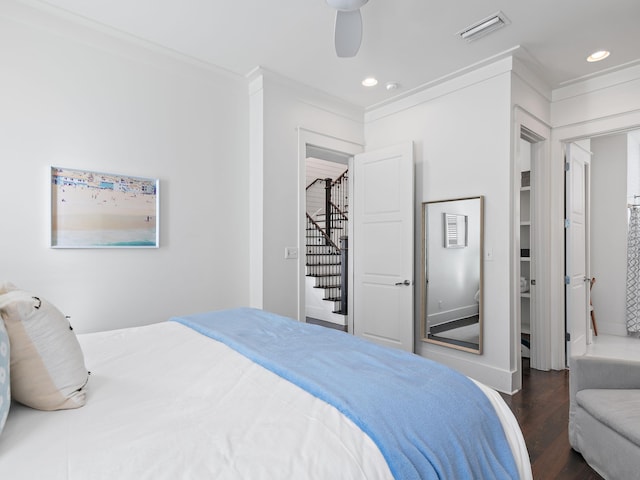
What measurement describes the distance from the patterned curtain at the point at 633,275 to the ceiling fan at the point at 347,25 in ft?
15.8

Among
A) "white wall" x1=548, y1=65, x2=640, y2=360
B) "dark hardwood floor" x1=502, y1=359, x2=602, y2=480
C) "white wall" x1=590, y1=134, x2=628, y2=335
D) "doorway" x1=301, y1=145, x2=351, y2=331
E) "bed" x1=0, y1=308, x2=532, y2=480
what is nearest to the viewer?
"bed" x1=0, y1=308, x2=532, y2=480

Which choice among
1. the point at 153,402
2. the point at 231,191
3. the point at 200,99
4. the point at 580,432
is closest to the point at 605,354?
the point at 580,432

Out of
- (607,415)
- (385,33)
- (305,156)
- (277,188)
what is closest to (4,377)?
(607,415)

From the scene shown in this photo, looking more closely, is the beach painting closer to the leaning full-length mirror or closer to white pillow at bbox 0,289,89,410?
white pillow at bbox 0,289,89,410

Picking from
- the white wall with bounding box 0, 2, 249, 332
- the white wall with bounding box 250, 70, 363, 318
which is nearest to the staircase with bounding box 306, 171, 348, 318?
the white wall with bounding box 250, 70, 363, 318

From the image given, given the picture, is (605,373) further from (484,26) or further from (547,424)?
(484,26)

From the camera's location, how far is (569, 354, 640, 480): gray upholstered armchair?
169 cm

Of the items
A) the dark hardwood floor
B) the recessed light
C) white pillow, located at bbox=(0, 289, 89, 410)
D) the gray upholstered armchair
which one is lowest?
the dark hardwood floor

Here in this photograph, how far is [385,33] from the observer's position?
2.72 m

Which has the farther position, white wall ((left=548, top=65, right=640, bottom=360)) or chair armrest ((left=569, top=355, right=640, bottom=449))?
white wall ((left=548, top=65, right=640, bottom=360))

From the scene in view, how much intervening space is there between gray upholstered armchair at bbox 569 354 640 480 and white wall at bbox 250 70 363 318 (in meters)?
2.27

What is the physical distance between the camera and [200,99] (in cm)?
321

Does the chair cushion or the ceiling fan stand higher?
the ceiling fan

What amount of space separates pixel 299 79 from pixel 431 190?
171cm
